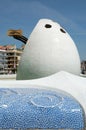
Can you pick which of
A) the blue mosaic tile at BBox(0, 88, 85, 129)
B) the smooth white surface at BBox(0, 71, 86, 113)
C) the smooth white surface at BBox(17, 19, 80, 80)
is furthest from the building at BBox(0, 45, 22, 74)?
the blue mosaic tile at BBox(0, 88, 85, 129)

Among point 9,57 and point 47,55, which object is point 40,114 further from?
point 9,57

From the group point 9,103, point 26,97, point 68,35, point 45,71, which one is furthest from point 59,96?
point 68,35

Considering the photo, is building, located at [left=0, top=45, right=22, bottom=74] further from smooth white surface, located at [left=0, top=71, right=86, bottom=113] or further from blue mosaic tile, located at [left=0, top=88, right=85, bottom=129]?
blue mosaic tile, located at [left=0, top=88, right=85, bottom=129]

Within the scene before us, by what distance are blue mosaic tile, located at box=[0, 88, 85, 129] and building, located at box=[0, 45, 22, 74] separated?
8333 centimetres

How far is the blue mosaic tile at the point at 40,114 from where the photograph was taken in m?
8.48

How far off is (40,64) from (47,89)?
141 inches

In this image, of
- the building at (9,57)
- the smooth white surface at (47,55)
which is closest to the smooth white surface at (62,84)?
the smooth white surface at (47,55)

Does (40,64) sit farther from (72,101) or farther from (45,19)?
(72,101)

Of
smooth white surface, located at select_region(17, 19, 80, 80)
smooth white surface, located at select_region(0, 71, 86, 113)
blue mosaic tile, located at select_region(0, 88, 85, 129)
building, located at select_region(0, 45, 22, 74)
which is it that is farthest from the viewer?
building, located at select_region(0, 45, 22, 74)

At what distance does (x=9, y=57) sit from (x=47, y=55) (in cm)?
8448

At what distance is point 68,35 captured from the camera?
1573cm

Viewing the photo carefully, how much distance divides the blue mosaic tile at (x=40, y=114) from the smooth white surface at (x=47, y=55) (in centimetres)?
521

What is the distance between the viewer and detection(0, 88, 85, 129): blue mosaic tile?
8.48 metres

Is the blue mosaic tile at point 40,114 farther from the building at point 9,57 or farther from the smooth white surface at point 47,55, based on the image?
the building at point 9,57
